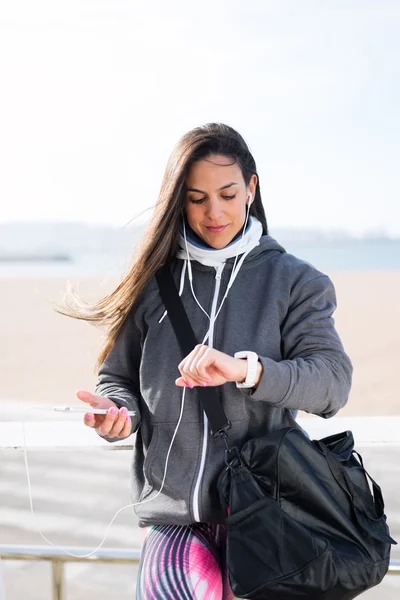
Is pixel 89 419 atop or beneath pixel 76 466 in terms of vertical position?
atop

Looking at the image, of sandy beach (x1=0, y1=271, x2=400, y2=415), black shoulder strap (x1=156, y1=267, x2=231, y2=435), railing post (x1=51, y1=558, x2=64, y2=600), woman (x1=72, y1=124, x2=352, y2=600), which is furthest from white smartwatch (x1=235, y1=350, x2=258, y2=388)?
sandy beach (x1=0, y1=271, x2=400, y2=415)

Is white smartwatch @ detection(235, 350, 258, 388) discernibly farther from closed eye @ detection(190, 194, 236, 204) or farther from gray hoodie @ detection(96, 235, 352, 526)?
closed eye @ detection(190, 194, 236, 204)

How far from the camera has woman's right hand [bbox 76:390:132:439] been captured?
5.41 ft

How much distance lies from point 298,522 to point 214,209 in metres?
0.71

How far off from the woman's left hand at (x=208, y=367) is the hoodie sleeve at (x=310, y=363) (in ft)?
0.22

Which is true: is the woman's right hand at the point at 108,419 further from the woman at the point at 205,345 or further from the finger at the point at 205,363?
the finger at the point at 205,363

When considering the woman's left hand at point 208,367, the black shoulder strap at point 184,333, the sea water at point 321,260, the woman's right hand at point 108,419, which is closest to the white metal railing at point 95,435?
the woman's right hand at point 108,419

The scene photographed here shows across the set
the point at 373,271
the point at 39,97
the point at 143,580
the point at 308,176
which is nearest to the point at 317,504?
the point at 143,580

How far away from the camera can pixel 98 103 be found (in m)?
41.9

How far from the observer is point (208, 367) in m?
1.50

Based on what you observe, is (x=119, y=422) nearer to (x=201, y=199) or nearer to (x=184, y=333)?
(x=184, y=333)

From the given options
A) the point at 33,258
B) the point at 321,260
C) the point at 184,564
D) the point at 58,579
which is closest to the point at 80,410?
the point at 184,564

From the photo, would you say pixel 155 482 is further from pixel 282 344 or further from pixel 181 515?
pixel 282 344

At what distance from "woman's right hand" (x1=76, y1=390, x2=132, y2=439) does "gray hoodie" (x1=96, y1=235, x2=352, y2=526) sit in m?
0.08
